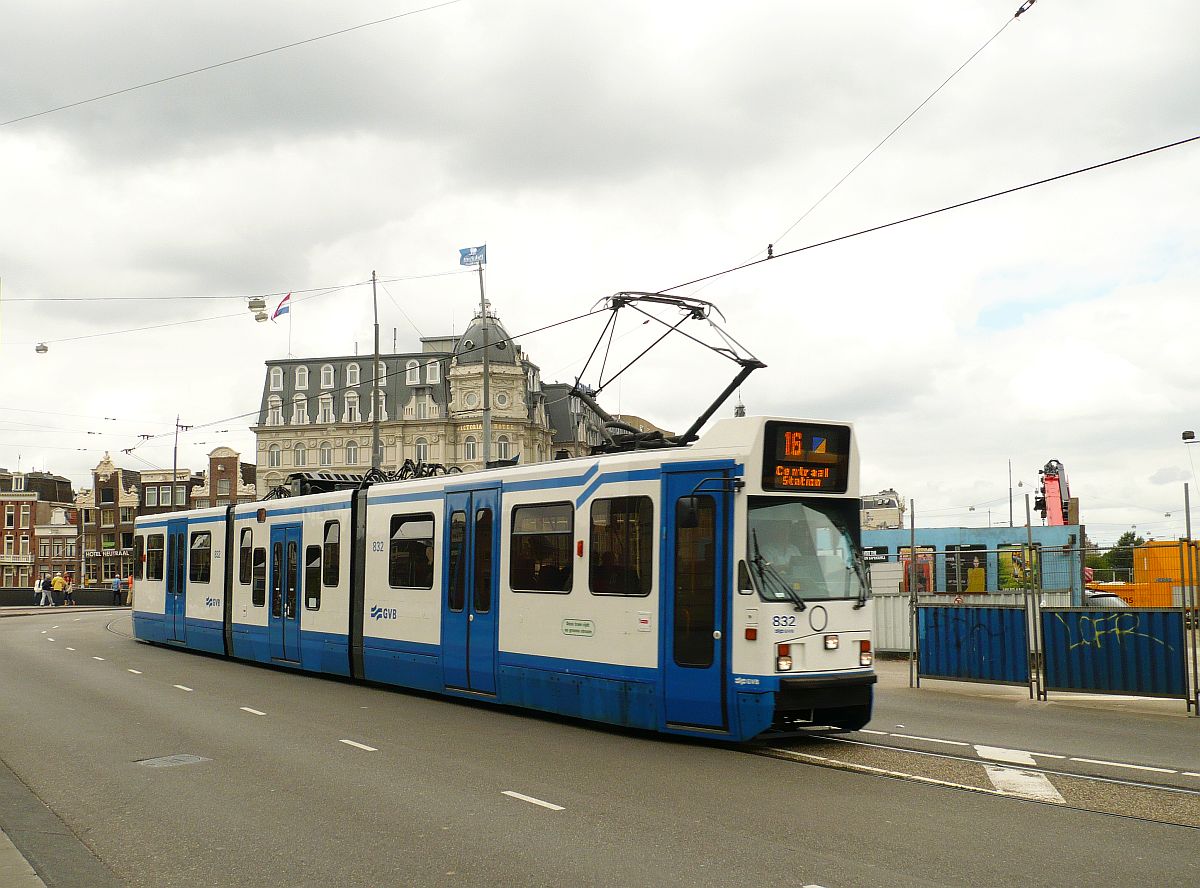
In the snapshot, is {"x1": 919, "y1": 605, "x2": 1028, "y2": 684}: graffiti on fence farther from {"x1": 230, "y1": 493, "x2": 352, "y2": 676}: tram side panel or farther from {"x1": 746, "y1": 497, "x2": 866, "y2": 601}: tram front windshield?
{"x1": 230, "y1": 493, "x2": 352, "y2": 676}: tram side panel

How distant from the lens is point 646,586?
1208cm

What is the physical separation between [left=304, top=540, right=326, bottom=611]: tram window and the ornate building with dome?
67573 millimetres

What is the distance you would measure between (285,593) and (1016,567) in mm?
12824

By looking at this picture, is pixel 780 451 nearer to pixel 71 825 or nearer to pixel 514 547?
pixel 514 547

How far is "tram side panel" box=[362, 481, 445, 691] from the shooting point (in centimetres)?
1588

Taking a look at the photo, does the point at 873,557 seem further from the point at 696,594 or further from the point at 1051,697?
the point at 1051,697

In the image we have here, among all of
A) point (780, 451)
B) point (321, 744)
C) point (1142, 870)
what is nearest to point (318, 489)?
point (321, 744)

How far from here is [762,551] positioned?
1133cm

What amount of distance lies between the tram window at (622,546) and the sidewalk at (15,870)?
6.46 m

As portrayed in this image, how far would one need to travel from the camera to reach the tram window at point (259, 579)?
21.4m

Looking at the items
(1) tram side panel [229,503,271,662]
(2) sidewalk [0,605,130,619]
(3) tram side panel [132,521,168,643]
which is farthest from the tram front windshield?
(2) sidewalk [0,605,130,619]

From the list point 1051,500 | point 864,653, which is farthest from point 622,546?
point 1051,500

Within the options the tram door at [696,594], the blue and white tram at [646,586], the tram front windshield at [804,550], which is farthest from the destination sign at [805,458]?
the tram door at [696,594]

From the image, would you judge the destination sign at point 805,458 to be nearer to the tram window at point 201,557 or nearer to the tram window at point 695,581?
the tram window at point 695,581
